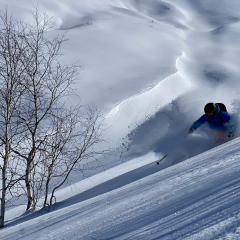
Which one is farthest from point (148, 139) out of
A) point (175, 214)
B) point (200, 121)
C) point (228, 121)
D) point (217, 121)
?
point (175, 214)

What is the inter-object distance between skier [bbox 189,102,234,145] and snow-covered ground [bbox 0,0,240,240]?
206 mm

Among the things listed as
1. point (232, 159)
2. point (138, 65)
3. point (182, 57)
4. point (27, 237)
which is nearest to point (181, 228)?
point (232, 159)

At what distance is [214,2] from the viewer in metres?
35.0

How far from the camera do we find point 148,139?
24.2 ft

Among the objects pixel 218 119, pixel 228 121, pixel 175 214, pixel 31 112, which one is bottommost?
pixel 175 214

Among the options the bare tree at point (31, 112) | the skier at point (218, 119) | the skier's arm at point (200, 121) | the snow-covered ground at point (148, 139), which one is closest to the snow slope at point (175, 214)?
the snow-covered ground at point (148, 139)

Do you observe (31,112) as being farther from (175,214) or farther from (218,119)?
(175,214)

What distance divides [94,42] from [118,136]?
770cm

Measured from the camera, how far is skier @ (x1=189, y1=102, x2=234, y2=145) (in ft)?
16.7

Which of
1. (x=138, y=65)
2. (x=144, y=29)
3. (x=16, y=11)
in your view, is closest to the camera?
(x=138, y=65)

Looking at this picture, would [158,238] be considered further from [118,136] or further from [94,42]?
[94,42]

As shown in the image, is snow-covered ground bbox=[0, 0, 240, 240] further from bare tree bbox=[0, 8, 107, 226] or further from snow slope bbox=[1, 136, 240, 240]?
bare tree bbox=[0, 8, 107, 226]

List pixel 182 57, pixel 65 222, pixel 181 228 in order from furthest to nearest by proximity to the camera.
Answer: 1. pixel 182 57
2. pixel 65 222
3. pixel 181 228

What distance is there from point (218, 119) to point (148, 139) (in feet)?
8.11
